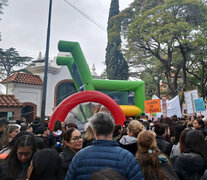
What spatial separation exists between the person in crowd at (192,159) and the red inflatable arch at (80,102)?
4.61 meters

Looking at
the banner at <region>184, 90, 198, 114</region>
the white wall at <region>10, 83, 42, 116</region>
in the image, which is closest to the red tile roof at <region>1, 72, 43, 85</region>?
the white wall at <region>10, 83, 42, 116</region>

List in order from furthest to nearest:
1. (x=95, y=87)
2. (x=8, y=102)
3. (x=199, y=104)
Answer: 1. (x=95, y=87)
2. (x=8, y=102)
3. (x=199, y=104)

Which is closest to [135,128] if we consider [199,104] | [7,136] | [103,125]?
[103,125]

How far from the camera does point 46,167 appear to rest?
1.76 meters

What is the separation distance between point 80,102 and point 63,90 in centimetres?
918

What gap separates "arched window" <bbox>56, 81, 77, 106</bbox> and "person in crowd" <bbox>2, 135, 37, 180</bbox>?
43.9 feet

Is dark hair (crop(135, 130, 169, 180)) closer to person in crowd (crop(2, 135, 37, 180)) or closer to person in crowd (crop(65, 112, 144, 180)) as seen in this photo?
person in crowd (crop(65, 112, 144, 180))

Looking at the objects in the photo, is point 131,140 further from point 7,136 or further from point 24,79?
point 24,79

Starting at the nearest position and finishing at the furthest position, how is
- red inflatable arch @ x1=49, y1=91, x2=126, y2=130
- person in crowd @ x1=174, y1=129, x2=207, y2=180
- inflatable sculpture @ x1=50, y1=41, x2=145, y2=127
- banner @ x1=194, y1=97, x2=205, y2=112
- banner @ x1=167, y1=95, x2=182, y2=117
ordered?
1. person in crowd @ x1=174, y1=129, x2=207, y2=180
2. red inflatable arch @ x1=49, y1=91, x2=126, y2=130
3. inflatable sculpture @ x1=50, y1=41, x2=145, y2=127
4. banner @ x1=194, y1=97, x2=205, y2=112
5. banner @ x1=167, y1=95, x2=182, y2=117

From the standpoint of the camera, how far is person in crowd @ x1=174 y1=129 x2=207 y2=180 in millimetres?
2254

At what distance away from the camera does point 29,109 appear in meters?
14.1

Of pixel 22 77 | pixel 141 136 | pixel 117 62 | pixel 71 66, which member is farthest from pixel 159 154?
pixel 117 62

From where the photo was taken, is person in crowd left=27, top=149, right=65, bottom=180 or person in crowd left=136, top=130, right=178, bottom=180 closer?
person in crowd left=27, top=149, right=65, bottom=180

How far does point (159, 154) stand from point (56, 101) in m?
13.8
